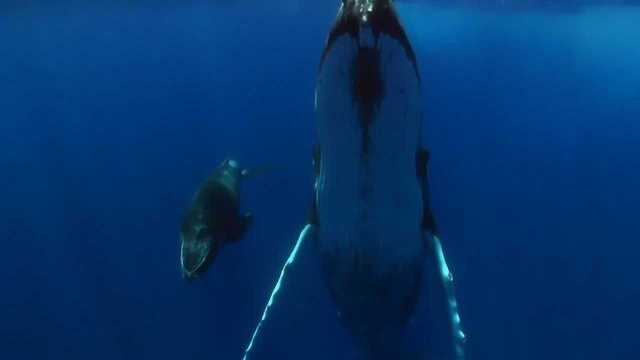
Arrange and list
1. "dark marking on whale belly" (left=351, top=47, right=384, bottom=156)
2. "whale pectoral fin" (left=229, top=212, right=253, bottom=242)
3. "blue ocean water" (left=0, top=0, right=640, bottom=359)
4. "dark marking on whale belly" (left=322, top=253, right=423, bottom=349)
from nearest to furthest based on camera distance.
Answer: "dark marking on whale belly" (left=351, top=47, right=384, bottom=156) < "dark marking on whale belly" (left=322, top=253, right=423, bottom=349) < "whale pectoral fin" (left=229, top=212, right=253, bottom=242) < "blue ocean water" (left=0, top=0, right=640, bottom=359)

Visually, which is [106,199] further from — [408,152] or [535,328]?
[408,152]

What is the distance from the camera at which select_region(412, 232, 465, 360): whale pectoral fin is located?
17.5 feet

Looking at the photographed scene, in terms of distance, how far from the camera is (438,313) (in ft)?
22.0

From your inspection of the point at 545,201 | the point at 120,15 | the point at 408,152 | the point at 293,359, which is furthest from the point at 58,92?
the point at 408,152

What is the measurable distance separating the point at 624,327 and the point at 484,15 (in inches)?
418

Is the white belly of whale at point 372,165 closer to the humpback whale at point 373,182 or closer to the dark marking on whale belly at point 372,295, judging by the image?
the humpback whale at point 373,182

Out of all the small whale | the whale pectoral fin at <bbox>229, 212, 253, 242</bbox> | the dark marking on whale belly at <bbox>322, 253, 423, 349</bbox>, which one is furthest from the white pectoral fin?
the whale pectoral fin at <bbox>229, 212, 253, 242</bbox>

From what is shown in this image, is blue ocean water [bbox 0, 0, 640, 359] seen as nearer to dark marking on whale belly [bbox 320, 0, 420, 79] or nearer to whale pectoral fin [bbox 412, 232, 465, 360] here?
whale pectoral fin [bbox 412, 232, 465, 360]

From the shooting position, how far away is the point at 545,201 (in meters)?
12.3

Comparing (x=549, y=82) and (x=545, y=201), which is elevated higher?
(x=549, y=82)

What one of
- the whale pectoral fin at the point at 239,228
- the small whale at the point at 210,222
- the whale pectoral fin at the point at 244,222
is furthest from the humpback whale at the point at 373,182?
the whale pectoral fin at the point at 244,222

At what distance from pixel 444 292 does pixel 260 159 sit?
833 centimetres

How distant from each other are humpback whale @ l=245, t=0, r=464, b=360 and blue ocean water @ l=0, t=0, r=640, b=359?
16.2 ft

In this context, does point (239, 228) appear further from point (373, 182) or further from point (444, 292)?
point (373, 182)
